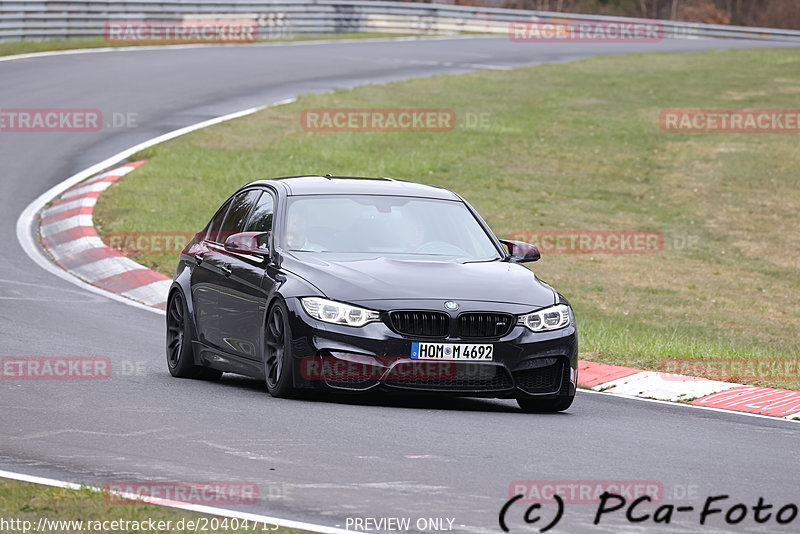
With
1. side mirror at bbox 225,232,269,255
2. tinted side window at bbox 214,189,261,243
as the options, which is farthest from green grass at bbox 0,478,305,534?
tinted side window at bbox 214,189,261,243

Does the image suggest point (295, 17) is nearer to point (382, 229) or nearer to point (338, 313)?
point (382, 229)

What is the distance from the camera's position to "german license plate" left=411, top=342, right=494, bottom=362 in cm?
943

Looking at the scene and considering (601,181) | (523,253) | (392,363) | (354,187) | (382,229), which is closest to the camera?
(392,363)

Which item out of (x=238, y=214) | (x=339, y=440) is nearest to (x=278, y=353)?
(x=339, y=440)

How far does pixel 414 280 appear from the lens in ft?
31.9

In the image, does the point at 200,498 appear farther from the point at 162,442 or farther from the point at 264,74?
the point at 264,74

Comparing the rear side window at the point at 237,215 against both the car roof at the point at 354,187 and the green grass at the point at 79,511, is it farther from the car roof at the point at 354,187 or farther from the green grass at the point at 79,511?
the green grass at the point at 79,511

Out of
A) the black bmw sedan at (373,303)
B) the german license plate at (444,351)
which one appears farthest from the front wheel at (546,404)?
the german license plate at (444,351)

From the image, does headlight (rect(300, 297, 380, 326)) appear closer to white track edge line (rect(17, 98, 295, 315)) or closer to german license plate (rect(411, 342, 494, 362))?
german license plate (rect(411, 342, 494, 362))

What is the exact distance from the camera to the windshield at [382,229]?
415 inches

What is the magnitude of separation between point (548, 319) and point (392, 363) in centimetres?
113

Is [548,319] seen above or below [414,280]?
below

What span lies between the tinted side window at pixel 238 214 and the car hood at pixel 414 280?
1.34m

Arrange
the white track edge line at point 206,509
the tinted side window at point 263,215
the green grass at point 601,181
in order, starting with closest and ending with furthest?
the white track edge line at point 206,509 → the tinted side window at point 263,215 → the green grass at point 601,181
